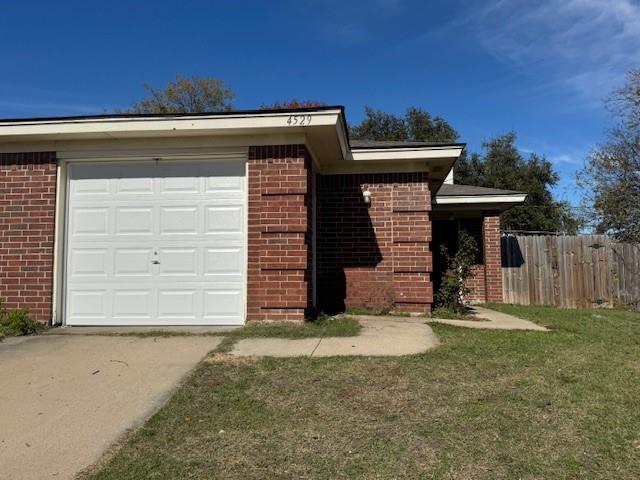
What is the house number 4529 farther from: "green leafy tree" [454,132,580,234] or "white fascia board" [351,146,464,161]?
"green leafy tree" [454,132,580,234]

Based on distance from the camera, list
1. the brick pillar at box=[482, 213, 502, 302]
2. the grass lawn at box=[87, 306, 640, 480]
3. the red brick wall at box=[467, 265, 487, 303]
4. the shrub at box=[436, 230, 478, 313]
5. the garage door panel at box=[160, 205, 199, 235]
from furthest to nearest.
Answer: the red brick wall at box=[467, 265, 487, 303]
the brick pillar at box=[482, 213, 502, 302]
the shrub at box=[436, 230, 478, 313]
the garage door panel at box=[160, 205, 199, 235]
the grass lawn at box=[87, 306, 640, 480]

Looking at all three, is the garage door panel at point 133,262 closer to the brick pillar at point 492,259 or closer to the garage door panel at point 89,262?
the garage door panel at point 89,262

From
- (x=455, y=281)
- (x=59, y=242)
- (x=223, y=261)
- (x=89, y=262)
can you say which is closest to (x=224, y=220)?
(x=223, y=261)

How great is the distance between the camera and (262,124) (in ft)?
24.2

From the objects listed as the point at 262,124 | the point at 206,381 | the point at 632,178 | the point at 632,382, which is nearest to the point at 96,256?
the point at 262,124

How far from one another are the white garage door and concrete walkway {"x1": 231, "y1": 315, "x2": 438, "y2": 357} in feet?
5.25

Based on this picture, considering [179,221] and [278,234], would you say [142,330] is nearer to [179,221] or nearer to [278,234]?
[179,221]

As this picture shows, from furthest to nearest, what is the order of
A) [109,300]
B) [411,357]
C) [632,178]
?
[632,178], [109,300], [411,357]

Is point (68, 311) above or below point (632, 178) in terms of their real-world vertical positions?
below

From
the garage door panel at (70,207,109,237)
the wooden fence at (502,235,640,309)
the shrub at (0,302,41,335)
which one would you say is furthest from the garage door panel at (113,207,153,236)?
the wooden fence at (502,235,640,309)

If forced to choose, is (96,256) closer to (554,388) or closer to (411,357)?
(411,357)

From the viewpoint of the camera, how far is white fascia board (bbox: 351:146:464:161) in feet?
30.0

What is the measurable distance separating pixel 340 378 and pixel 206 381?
1310 millimetres

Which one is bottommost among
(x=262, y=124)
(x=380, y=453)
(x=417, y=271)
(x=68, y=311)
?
(x=380, y=453)
